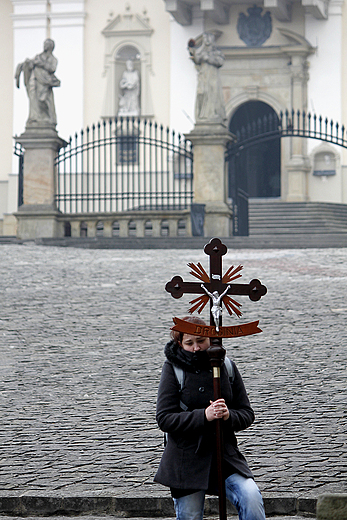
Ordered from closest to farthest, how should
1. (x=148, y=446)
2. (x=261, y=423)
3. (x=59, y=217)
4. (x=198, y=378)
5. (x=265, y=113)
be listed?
(x=198, y=378) < (x=148, y=446) < (x=261, y=423) < (x=59, y=217) < (x=265, y=113)

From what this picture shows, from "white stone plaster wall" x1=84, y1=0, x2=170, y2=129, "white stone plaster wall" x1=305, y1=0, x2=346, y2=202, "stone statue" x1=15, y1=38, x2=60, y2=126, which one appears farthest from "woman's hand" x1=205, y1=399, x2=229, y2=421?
"white stone plaster wall" x1=84, y1=0, x2=170, y2=129

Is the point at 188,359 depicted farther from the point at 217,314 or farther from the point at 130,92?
the point at 130,92

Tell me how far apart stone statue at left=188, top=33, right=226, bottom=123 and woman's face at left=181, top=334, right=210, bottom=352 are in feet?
55.9

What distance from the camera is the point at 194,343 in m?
3.68

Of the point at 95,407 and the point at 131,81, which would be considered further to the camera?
the point at 131,81

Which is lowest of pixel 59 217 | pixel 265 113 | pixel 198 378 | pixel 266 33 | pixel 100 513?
pixel 100 513

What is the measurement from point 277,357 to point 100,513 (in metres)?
3.74

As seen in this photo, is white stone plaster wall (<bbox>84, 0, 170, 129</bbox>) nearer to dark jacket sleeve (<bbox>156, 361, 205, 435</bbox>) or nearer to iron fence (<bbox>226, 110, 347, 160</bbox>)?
iron fence (<bbox>226, 110, 347, 160</bbox>)

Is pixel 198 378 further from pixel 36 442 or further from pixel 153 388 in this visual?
pixel 153 388

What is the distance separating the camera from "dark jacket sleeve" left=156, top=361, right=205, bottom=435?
11.9 feet

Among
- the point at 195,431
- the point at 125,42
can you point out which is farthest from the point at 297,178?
the point at 195,431

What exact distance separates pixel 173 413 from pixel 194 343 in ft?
0.95

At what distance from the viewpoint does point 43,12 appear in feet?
106

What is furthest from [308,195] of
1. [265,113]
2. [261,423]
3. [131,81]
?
[261,423]
